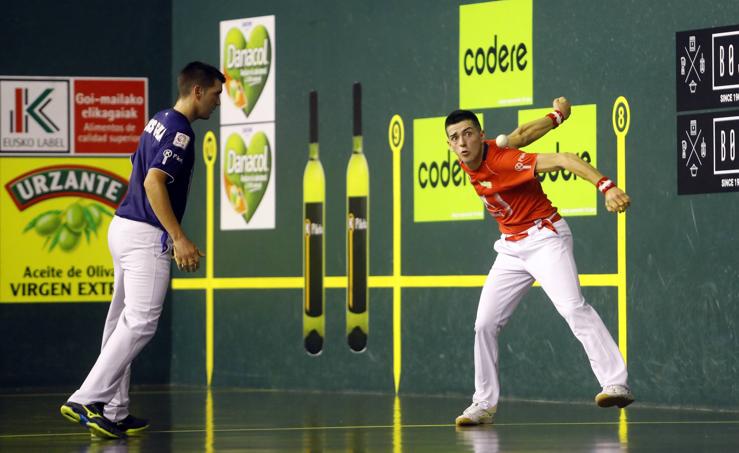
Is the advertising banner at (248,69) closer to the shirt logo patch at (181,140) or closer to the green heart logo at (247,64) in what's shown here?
the green heart logo at (247,64)

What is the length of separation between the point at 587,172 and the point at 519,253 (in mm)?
845

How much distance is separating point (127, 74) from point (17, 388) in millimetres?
2797

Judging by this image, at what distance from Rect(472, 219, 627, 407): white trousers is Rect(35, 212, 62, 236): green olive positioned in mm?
5234

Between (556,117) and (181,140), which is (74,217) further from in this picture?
(556,117)

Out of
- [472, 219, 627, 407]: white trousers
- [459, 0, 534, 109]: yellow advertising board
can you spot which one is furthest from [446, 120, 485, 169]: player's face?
[459, 0, 534, 109]: yellow advertising board

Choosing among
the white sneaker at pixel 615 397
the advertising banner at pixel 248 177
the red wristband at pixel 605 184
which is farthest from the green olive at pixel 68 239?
the red wristband at pixel 605 184

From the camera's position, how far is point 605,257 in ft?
35.2

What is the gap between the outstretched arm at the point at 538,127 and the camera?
9188mm

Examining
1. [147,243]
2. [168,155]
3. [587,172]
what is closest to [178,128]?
[168,155]

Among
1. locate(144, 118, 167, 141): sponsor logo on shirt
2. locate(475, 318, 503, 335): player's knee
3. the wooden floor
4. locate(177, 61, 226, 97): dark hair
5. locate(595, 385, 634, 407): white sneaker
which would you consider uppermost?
locate(177, 61, 226, 97): dark hair

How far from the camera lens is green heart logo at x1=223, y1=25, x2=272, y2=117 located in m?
12.9

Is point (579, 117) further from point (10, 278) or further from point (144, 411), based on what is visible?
point (10, 278)

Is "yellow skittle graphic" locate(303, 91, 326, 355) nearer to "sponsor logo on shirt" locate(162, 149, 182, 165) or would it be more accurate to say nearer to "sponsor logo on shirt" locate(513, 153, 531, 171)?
"sponsor logo on shirt" locate(513, 153, 531, 171)

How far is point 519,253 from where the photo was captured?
29.6 feet
